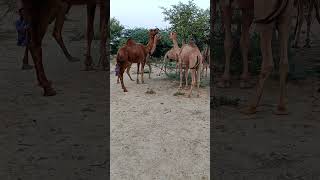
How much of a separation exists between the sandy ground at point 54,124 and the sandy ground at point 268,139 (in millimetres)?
946

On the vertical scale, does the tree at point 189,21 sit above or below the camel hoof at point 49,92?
above

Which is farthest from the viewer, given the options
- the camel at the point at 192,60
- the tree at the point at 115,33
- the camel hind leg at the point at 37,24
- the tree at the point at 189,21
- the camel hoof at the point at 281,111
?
the tree at the point at 115,33

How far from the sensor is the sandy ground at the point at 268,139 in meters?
2.99

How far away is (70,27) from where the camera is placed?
33.9 feet

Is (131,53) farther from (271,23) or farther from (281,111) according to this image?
(271,23)

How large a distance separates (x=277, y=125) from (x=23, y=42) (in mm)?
4613

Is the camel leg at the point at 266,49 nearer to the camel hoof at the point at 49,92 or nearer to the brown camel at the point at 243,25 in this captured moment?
the brown camel at the point at 243,25

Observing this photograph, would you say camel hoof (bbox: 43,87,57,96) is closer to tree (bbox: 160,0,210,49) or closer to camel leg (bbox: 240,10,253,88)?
camel leg (bbox: 240,10,253,88)

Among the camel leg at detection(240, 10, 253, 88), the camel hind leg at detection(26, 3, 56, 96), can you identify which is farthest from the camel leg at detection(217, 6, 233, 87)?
the camel hind leg at detection(26, 3, 56, 96)

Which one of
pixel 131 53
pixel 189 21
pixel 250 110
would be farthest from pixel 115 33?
pixel 250 110

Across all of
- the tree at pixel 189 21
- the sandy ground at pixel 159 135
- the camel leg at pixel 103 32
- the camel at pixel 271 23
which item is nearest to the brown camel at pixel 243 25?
the sandy ground at pixel 159 135

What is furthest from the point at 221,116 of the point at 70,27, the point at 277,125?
the point at 70,27

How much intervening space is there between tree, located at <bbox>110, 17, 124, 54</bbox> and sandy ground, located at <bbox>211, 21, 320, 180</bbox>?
19.4 feet

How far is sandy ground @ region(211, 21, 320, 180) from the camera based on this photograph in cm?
299
